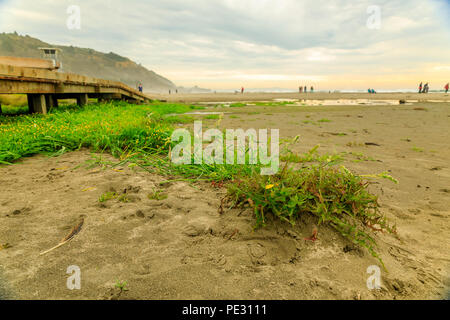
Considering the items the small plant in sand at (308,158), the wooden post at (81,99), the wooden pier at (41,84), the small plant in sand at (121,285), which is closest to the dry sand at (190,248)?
the small plant in sand at (121,285)

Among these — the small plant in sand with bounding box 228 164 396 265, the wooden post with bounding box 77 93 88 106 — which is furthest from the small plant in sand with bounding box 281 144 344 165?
the wooden post with bounding box 77 93 88 106

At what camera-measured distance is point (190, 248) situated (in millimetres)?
1574

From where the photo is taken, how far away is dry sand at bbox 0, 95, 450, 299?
4.14 feet

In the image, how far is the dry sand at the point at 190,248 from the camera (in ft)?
4.14

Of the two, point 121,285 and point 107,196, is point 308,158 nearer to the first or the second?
point 107,196

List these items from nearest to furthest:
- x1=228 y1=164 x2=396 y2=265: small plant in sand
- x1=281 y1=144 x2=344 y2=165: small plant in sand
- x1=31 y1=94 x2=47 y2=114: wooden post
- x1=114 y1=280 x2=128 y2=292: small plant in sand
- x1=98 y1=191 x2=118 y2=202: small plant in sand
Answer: x1=114 y1=280 x2=128 y2=292: small plant in sand
x1=228 y1=164 x2=396 y2=265: small plant in sand
x1=98 y1=191 x2=118 y2=202: small plant in sand
x1=281 y1=144 x2=344 y2=165: small plant in sand
x1=31 y1=94 x2=47 y2=114: wooden post

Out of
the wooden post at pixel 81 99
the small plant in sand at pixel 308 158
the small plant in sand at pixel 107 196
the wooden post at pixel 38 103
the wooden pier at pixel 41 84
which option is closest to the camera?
the small plant in sand at pixel 107 196

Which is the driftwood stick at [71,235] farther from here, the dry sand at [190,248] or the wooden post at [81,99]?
the wooden post at [81,99]

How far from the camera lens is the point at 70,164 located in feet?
10.2

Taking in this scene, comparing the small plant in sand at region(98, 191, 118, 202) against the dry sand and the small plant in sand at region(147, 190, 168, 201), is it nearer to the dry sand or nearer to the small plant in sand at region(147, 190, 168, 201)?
the dry sand

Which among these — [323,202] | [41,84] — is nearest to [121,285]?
[323,202]

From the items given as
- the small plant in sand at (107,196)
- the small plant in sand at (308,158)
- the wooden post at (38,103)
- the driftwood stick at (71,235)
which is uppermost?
the wooden post at (38,103)
